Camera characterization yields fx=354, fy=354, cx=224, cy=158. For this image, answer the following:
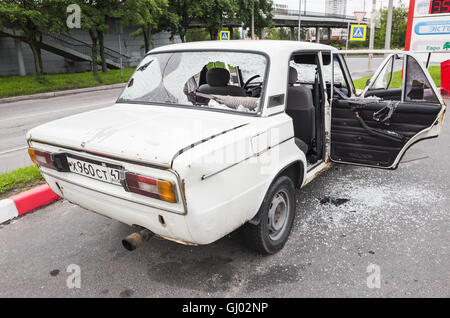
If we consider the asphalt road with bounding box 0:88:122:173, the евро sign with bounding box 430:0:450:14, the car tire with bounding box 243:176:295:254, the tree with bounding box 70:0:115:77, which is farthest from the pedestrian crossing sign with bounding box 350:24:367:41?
the car tire with bounding box 243:176:295:254

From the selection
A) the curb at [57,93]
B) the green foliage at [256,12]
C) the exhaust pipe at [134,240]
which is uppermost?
the green foliage at [256,12]

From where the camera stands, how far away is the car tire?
2879 millimetres

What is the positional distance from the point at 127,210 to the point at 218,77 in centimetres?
195

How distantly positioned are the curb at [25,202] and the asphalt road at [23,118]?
1.68m

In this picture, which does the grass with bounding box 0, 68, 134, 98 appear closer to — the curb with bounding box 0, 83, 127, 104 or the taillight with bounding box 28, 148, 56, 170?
the curb with bounding box 0, 83, 127, 104

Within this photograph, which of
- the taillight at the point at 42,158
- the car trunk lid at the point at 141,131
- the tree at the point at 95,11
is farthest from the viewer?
the tree at the point at 95,11

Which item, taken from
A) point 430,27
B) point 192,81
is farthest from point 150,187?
point 430,27

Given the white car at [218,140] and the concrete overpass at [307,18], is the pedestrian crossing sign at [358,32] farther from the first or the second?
the concrete overpass at [307,18]

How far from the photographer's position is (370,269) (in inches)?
115

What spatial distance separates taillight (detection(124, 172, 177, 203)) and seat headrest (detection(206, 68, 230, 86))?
183 centimetres

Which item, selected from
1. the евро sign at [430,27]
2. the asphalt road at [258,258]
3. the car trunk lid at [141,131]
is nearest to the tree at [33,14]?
the asphalt road at [258,258]

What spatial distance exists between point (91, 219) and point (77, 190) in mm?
1237

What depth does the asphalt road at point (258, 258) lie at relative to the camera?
8.93 ft

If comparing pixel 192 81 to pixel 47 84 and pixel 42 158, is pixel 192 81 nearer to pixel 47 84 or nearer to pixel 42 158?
pixel 42 158
